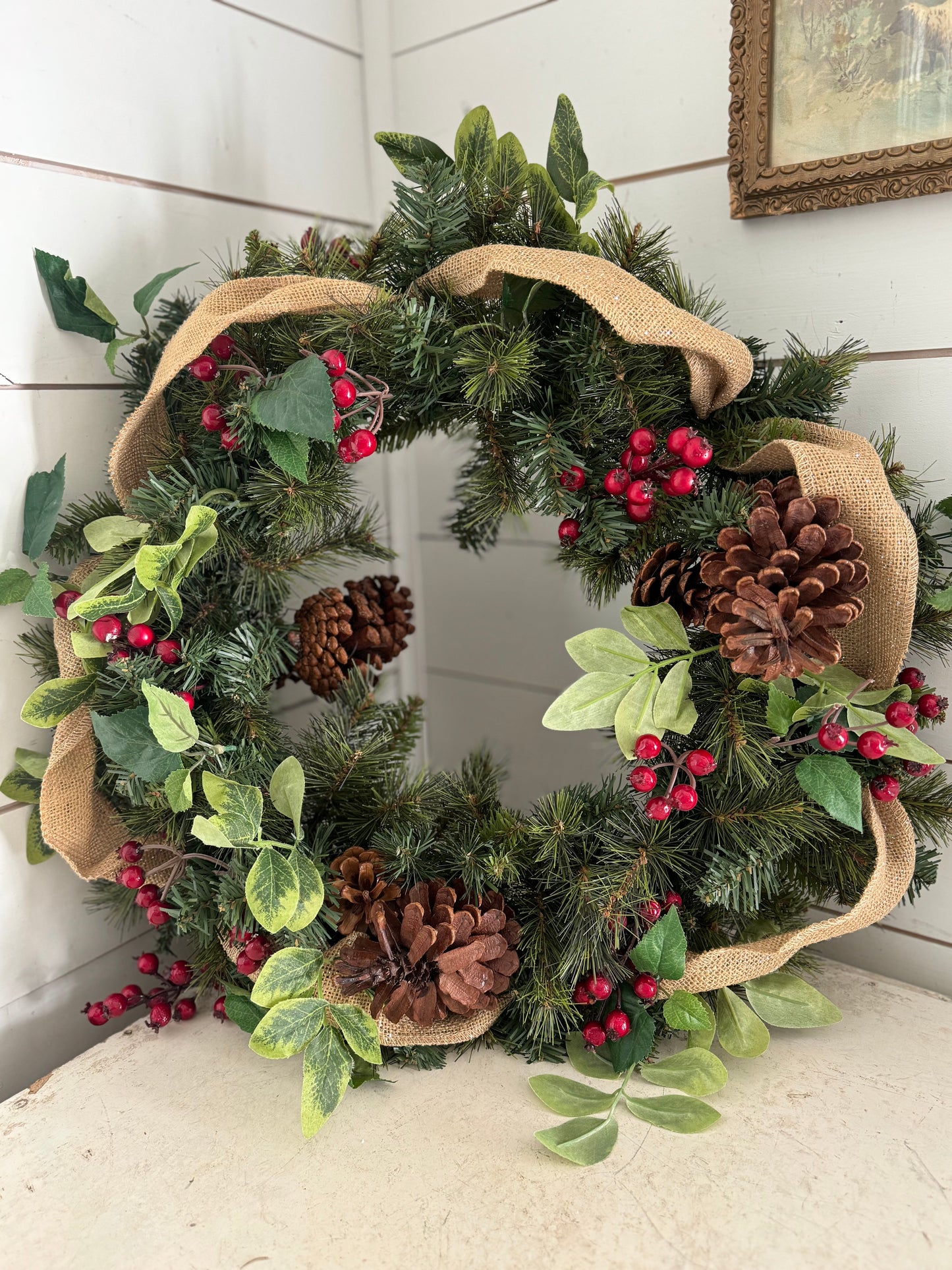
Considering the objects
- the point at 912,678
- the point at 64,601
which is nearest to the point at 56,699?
the point at 64,601

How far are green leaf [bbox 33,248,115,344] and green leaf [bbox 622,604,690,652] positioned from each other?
0.47 metres

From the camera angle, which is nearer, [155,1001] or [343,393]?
[343,393]

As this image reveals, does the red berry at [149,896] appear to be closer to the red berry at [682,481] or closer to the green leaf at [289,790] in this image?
the green leaf at [289,790]

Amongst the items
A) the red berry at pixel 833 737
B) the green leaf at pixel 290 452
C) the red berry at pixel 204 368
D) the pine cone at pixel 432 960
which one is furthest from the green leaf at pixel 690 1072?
the red berry at pixel 204 368

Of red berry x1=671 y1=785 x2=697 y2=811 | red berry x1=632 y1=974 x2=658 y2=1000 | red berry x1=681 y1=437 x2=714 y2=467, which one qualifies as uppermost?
red berry x1=681 y1=437 x2=714 y2=467

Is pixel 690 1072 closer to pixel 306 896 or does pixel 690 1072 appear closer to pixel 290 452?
pixel 306 896

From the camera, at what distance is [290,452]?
60 cm

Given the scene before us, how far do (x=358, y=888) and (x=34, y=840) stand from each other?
0.27m

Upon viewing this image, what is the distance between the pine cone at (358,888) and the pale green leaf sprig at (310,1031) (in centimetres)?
4

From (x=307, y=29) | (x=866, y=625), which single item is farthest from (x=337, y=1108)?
(x=307, y=29)

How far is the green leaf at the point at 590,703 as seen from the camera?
58 centimetres

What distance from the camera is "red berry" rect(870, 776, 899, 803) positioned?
0.61 meters

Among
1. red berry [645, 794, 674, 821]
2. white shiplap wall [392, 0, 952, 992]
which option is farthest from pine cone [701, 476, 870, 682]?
white shiplap wall [392, 0, 952, 992]

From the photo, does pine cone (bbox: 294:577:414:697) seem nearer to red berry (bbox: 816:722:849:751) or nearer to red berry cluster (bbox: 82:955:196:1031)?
red berry cluster (bbox: 82:955:196:1031)
